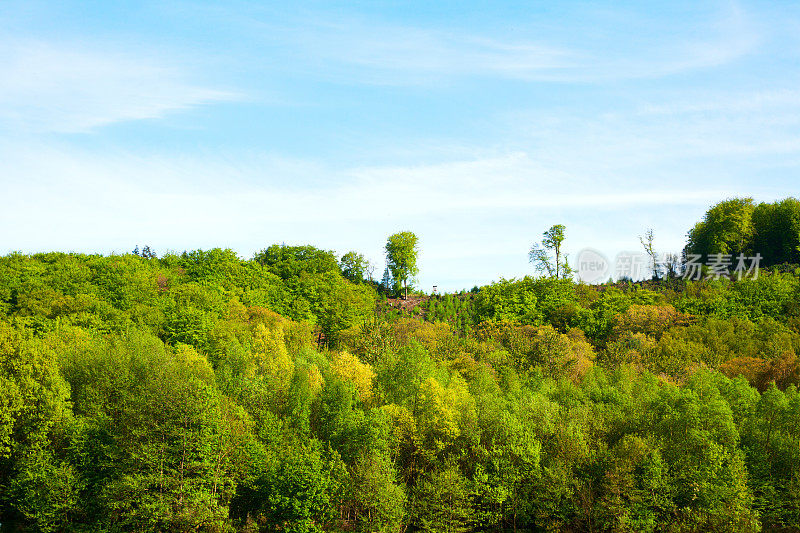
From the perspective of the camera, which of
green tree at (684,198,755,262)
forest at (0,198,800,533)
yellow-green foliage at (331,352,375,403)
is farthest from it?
green tree at (684,198,755,262)

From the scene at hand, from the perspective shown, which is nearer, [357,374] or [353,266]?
[357,374]

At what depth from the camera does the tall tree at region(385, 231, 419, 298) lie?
11219 centimetres

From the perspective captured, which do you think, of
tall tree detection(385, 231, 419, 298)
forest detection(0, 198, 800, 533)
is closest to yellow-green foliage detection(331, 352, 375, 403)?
forest detection(0, 198, 800, 533)

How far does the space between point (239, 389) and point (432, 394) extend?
46.3ft

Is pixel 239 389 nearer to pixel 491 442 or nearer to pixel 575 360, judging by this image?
pixel 491 442

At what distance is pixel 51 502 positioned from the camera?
4272cm

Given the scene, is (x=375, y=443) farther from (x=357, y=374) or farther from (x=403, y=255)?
(x=403, y=255)

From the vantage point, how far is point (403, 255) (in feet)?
368

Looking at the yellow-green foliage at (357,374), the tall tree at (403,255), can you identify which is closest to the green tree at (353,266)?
the tall tree at (403,255)

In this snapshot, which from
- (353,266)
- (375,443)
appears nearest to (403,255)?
(353,266)

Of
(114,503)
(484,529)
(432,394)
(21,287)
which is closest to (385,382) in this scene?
(432,394)

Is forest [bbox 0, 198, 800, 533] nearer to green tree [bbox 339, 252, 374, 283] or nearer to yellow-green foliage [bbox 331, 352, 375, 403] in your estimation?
yellow-green foliage [bbox 331, 352, 375, 403]

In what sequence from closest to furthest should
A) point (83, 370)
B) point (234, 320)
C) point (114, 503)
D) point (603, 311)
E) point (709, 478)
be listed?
point (114, 503)
point (709, 478)
point (83, 370)
point (234, 320)
point (603, 311)

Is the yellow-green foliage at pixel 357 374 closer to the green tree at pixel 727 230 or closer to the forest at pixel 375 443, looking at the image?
the forest at pixel 375 443
